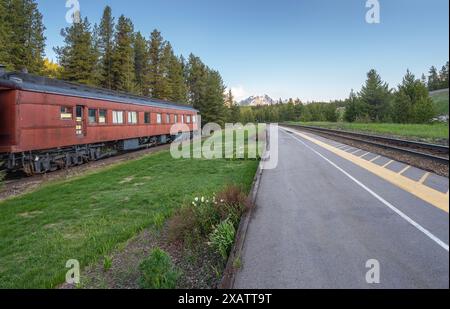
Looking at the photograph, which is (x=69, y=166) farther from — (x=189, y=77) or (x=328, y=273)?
(x=189, y=77)

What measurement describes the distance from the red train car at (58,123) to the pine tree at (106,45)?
2396 centimetres

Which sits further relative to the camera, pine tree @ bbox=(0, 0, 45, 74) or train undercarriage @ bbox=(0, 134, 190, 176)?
pine tree @ bbox=(0, 0, 45, 74)

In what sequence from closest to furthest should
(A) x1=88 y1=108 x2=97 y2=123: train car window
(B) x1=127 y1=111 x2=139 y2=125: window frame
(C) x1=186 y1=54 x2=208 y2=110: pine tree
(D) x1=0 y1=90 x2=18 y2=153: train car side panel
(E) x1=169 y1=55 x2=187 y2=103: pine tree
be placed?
(D) x1=0 y1=90 x2=18 y2=153: train car side panel, (A) x1=88 y1=108 x2=97 y2=123: train car window, (B) x1=127 y1=111 x2=139 y2=125: window frame, (E) x1=169 y1=55 x2=187 y2=103: pine tree, (C) x1=186 y1=54 x2=208 y2=110: pine tree

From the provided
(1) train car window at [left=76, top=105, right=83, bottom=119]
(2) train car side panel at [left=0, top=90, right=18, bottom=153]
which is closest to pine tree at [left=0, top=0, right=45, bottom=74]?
(1) train car window at [left=76, top=105, right=83, bottom=119]

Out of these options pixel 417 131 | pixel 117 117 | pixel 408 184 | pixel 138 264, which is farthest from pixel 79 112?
pixel 417 131

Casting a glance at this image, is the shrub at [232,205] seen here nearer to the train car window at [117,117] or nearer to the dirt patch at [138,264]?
the dirt patch at [138,264]

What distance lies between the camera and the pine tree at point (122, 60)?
44.2m

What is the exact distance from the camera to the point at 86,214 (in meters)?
8.87

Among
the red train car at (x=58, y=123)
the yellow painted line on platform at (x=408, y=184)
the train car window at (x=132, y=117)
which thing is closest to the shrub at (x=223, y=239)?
the yellow painted line on platform at (x=408, y=184)

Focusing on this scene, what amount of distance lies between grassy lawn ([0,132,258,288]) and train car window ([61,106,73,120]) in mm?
3188

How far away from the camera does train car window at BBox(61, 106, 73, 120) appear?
15194 mm

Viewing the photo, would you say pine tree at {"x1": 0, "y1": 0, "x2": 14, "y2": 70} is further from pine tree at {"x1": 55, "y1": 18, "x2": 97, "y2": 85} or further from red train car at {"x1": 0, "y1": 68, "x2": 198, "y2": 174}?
red train car at {"x1": 0, "y1": 68, "x2": 198, "y2": 174}

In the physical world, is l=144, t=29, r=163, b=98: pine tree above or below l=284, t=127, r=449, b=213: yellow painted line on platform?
above
